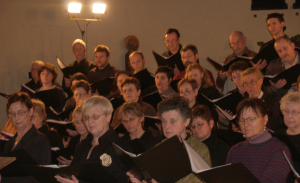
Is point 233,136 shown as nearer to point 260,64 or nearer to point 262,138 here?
point 262,138

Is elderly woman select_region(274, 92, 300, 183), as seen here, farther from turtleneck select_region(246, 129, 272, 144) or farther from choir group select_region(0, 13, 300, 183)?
turtleneck select_region(246, 129, 272, 144)

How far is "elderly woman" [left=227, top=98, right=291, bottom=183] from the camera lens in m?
2.07

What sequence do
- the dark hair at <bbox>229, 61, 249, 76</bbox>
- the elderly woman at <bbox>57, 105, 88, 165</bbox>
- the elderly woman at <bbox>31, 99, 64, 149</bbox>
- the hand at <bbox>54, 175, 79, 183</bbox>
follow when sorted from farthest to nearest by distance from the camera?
the dark hair at <bbox>229, 61, 249, 76</bbox> → the elderly woman at <bbox>31, 99, 64, 149</bbox> → the elderly woman at <bbox>57, 105, 88, 165</bbox> → the hand at <bbox>54, 175, 79, 183</bbox>

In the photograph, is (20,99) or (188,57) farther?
(188,57)

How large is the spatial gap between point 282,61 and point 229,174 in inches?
98.2

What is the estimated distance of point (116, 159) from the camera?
7.73 ft

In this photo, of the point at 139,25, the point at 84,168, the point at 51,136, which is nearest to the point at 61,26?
the point at 139,25

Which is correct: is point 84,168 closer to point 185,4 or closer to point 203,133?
point 203,133

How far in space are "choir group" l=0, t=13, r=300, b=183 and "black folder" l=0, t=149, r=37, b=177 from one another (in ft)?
0.03

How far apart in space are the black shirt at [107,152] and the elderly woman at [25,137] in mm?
298

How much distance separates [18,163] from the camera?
2342 mm

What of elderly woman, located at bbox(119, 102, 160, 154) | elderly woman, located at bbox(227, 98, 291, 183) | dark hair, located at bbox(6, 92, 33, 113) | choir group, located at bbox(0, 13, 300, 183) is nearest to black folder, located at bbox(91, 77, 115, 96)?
choir group, located at bbox(0, 13, 300, 183)

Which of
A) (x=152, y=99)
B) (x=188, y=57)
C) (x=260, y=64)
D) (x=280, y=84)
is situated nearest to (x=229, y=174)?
(x=280, y=84)

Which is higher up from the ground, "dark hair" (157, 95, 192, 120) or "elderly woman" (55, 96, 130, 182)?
"dark hair" (157, 95, 192, 120)
